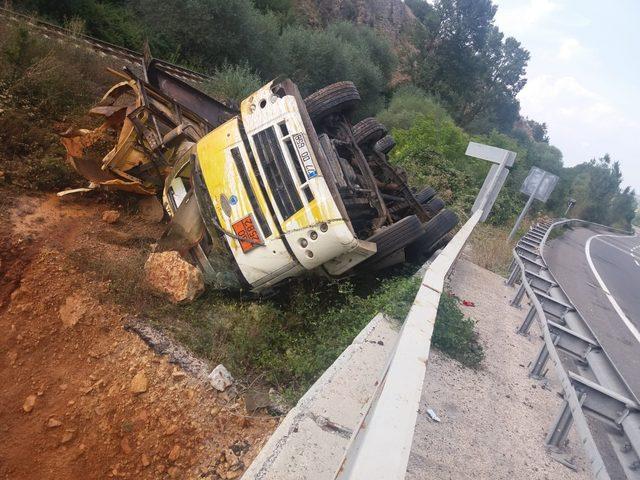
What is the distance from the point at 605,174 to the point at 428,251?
4463cm

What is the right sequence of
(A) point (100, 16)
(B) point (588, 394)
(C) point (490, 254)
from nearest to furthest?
(B) point (588, 394) < (C) point (490, 254) < (A) point (100, 16)

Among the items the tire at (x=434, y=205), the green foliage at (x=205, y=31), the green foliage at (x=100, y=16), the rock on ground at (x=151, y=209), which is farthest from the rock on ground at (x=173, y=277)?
the green foliage at (x=205, y=31)

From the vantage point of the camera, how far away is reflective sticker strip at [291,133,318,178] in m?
4.27

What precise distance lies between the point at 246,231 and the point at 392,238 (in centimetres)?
172

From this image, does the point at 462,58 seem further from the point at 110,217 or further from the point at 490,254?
the point at 110,217

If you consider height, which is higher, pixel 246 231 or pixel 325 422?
pixel 246 231

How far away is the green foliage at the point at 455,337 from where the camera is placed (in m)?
3.93

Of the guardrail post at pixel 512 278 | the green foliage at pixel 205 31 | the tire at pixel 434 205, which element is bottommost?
the guardrail post at pixel 512 278

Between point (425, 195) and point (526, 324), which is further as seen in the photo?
point (425, 195)

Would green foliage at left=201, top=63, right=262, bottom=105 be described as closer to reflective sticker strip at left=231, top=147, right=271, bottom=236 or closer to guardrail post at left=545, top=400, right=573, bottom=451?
reflective sticker strip at left=231, top=147, right=271, bottom=236

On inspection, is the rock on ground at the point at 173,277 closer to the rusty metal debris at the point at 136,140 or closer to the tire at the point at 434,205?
the rusty metal debris at the point at 136,140

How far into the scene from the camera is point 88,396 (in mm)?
3223

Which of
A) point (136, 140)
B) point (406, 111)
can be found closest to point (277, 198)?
point (136, 140)

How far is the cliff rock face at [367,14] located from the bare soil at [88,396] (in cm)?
3293
